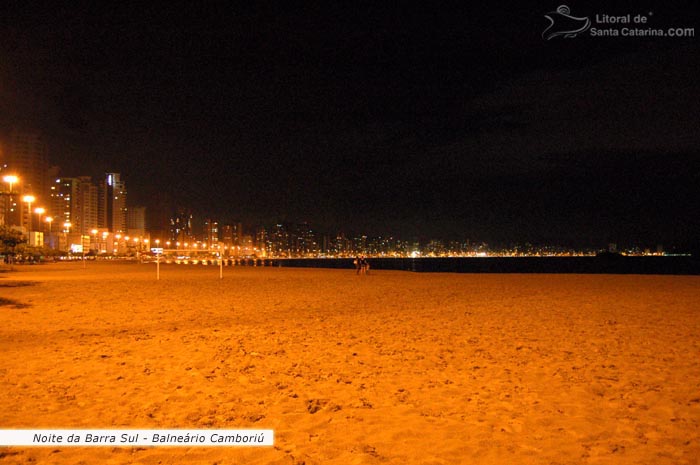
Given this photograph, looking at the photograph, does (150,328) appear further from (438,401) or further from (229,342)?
(438,401)

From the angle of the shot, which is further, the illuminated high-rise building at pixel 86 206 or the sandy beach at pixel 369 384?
the illuminated high-rise building at pixel 86 206

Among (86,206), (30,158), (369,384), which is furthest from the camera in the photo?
(86,206)

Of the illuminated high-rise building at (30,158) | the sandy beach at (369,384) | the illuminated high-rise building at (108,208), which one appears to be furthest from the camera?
the illuminated high-rise building at (108,208)

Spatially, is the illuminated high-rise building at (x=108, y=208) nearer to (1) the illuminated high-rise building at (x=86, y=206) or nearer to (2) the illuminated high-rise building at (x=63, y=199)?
(1) the illuminated high-rise building at (x=86, y=206)

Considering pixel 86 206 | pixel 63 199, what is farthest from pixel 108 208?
pixel 63 199

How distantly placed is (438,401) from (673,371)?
3951mm

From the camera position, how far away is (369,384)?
6.54 m

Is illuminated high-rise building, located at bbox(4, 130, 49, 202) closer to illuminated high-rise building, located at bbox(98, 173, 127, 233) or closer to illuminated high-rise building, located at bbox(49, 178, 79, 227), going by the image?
illuminated high-rise building, located at bbox(49, 178, 79, 227)

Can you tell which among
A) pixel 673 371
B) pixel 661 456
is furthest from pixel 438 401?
pixel 673 371

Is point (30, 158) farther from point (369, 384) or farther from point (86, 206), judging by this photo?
point (369, 384)

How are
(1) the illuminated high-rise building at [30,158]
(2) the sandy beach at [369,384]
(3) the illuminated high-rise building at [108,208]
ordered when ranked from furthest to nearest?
(3) the illuminated high-rise building at [108,208] < (1) the illuminated high-rise building at [30,158] < (2) the sandy beach at [369,384]

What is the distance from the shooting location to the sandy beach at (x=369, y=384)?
4488 mm

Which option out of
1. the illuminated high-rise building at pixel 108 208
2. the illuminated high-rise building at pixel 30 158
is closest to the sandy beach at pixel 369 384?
the illuminated high-rise building at pixel 30 158

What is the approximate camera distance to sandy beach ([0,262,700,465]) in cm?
449
